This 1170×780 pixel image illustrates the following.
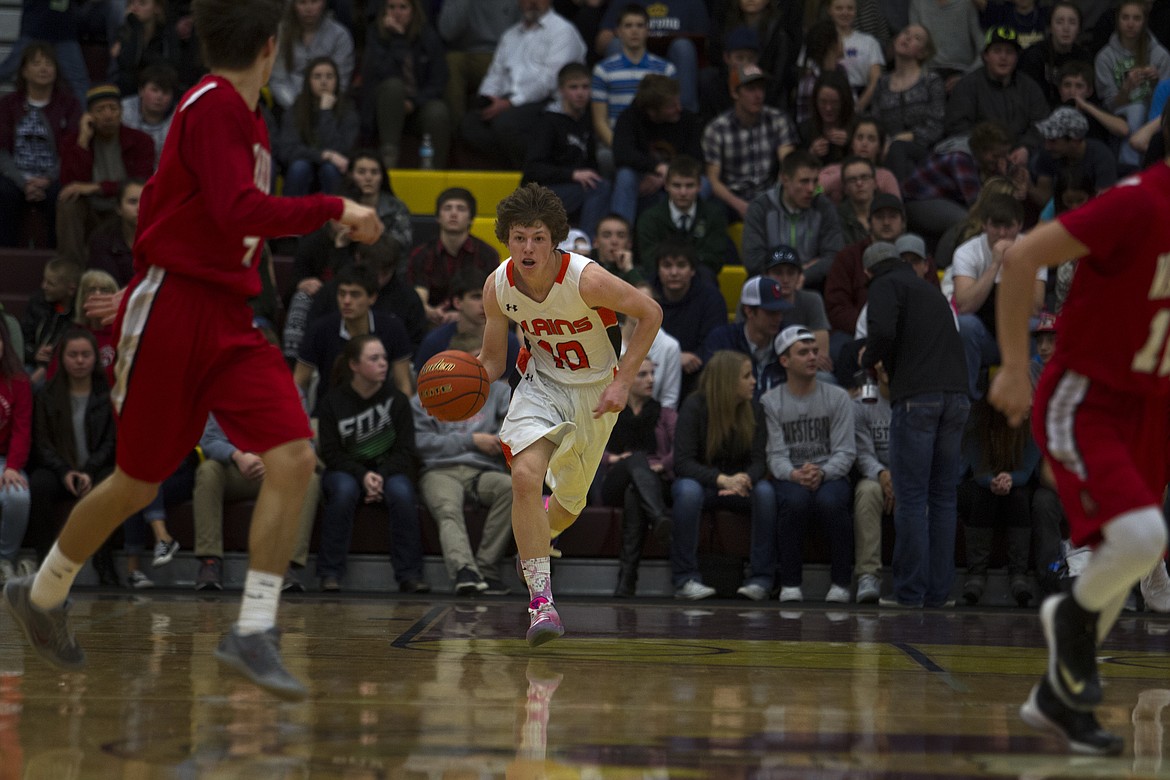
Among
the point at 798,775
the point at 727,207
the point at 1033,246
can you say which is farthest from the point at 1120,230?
the point at 727,207

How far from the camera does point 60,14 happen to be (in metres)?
11.9

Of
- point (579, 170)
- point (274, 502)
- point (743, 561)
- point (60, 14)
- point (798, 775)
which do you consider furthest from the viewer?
point (60, 14)

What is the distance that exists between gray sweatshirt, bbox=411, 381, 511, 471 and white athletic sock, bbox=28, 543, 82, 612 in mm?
4562

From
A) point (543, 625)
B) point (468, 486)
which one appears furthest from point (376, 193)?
point (543, 625)

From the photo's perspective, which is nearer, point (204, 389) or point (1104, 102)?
point (204, 389)

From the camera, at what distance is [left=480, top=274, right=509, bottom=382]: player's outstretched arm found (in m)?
6.19

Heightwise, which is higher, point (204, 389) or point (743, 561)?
point (204, 389)

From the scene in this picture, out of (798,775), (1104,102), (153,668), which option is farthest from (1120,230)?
(1104,102)

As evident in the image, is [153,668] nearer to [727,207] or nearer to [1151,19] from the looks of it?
[727,207]

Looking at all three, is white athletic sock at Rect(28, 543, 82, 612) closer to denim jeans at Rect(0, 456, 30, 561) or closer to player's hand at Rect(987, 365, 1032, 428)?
player's hand at Rect(987, 365, 1032, 428)

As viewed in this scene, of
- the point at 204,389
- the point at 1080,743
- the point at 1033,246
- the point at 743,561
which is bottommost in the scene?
the point at 743,561

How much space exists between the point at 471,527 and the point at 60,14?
243 inches

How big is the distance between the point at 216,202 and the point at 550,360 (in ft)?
7.73

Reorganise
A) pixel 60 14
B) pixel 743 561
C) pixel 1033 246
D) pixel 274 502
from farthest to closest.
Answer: pixel 60 14, pixel 743 561, pixel 274 502, pixel 1033 246
